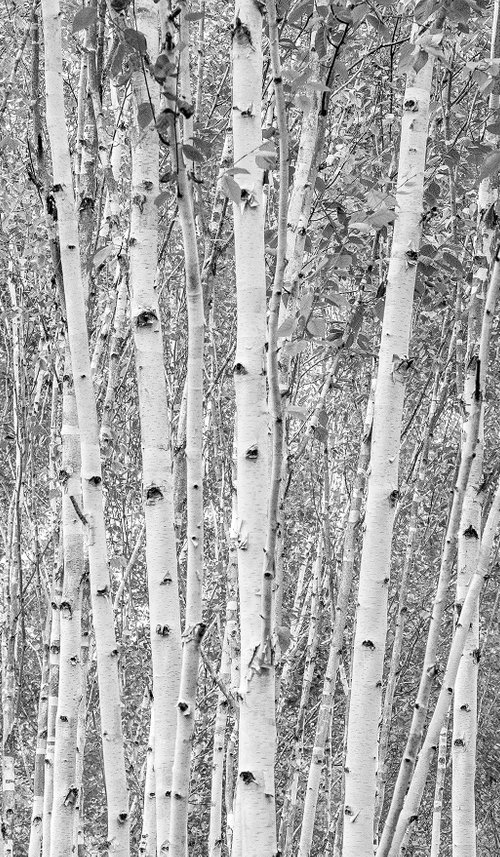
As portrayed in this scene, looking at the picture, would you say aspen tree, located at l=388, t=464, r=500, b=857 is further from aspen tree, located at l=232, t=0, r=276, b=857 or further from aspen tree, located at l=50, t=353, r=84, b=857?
aspen tree, located at l=50, t=353, r=84, b=857

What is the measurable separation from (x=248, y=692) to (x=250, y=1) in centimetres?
128

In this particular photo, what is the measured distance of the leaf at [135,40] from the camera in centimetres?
155

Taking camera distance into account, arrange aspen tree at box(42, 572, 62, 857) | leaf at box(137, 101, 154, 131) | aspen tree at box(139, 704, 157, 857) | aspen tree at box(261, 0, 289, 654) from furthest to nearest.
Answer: aspen tree at box(42, 572, 62, 857)
aspen tree at box(139, 704, 157, 857)
leaf at box(137, 101, 154, 131)
aspen tree at box(261, 0, 289, 654)

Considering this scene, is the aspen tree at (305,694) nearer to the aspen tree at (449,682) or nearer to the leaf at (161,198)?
the aspen tree at (449,682)

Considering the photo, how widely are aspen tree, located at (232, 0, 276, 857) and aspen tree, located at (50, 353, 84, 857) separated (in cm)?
78

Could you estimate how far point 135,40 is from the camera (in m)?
1.57

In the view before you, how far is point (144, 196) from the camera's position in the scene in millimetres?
1812

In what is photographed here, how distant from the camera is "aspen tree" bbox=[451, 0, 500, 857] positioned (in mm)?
2039

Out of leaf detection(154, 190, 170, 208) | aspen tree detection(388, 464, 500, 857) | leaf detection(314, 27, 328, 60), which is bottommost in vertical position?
aspen tree detection(388, 464, 500, 857)

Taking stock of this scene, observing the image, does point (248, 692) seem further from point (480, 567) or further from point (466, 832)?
point (466, 832)

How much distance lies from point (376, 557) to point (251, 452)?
0.33 m

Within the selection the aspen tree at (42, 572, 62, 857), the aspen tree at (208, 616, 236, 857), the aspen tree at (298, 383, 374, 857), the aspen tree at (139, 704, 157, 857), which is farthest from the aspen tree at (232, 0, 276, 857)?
the aspen tree at (208, 616, 236, 857)

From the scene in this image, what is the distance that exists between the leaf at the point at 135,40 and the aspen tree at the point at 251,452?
19 cm

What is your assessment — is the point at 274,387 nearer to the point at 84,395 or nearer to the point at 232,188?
the point at 232,188
